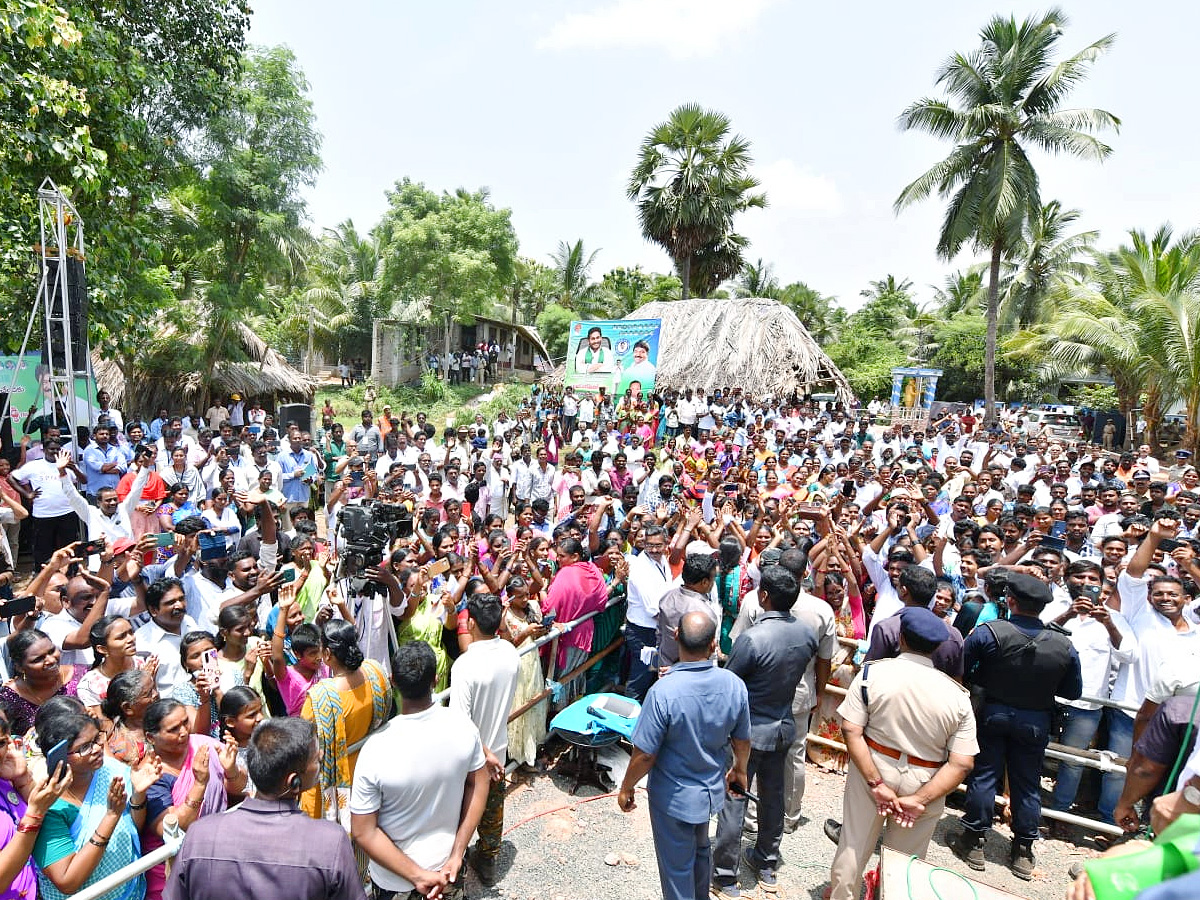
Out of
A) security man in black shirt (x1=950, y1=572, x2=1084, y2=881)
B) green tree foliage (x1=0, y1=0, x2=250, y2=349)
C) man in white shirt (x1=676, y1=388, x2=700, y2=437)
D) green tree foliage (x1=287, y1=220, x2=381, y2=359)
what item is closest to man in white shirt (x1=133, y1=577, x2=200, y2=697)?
security man in black shirt (x1=950, y1=572, x2=1084, y2=881)

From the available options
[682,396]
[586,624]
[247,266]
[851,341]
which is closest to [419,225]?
[247,266]

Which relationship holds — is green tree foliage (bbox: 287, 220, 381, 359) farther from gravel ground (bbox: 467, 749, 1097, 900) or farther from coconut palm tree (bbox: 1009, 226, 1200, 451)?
gravel ground (bbox: 467, 749, 1097, 900)

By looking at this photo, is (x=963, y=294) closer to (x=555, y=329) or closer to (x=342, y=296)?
(x=555, y=329)

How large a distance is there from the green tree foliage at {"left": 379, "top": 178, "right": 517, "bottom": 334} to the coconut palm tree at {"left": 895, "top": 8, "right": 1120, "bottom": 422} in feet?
48.0

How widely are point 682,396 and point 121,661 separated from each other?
15.8m

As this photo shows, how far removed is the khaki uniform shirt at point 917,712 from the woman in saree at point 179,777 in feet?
9.22

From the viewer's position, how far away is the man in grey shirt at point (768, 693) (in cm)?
379

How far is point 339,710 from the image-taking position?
322 centimetres

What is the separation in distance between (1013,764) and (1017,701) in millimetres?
439

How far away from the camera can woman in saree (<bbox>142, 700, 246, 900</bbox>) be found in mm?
2678

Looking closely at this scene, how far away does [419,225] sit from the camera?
25.6 meters

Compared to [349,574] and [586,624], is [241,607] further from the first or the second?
[586,624]

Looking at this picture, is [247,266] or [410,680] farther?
[247,266]

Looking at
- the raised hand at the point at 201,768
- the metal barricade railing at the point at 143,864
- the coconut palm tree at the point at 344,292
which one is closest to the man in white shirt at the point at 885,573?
the raised hand at the point at 201,768
